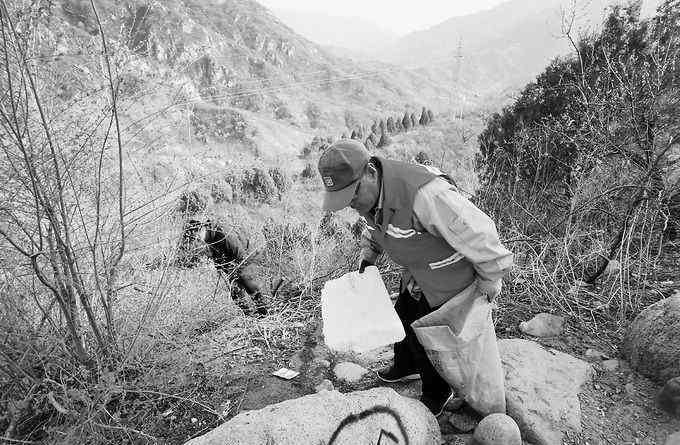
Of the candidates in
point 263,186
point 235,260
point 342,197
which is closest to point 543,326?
point 342,197

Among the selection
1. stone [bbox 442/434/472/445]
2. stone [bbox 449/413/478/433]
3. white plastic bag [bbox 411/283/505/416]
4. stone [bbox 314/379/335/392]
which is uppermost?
white plastic bag [bbox 411/283/505/416]

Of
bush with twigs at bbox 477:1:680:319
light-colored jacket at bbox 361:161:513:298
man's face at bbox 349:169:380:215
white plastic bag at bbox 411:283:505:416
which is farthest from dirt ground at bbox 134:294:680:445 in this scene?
man's face at bbox 349:169:380:215

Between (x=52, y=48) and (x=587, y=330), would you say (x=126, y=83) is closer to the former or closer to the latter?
(x=52, y=48)

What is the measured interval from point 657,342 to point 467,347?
127 centimetres

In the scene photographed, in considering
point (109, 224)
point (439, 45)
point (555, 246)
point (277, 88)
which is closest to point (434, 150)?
point (555, 246)

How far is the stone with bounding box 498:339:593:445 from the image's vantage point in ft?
6.63

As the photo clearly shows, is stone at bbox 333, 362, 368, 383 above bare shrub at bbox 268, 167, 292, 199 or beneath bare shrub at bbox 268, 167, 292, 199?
above

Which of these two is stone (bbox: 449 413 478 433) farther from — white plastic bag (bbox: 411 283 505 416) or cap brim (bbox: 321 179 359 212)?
cap brim (bbox: 321 179 359 212)

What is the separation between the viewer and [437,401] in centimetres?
213

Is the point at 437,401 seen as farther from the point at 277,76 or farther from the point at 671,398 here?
the point at 277,76

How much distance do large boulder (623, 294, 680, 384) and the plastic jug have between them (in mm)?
1514

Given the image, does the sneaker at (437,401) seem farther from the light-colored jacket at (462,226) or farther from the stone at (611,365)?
the stone at (611,365)

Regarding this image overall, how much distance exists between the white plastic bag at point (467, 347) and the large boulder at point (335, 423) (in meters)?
0.25

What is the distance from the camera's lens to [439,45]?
173 m
